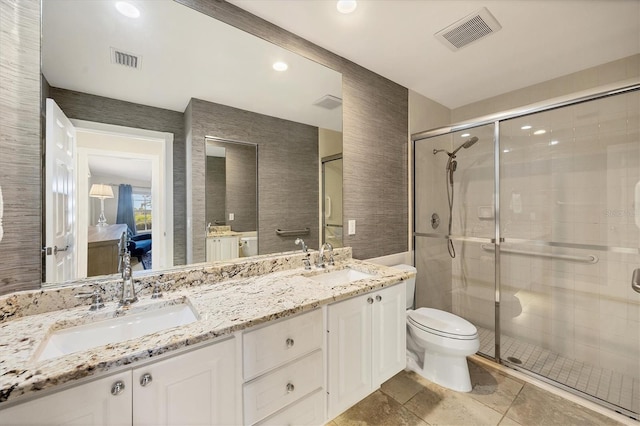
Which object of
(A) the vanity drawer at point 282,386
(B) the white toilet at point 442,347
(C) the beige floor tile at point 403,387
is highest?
(A) the vanity drawer at point 282,386

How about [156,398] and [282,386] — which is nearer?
[156,398]

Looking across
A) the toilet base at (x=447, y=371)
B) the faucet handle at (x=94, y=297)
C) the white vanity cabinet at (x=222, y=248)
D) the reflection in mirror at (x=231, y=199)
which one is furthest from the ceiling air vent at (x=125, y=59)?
the toilet base at (x=447, y=371)

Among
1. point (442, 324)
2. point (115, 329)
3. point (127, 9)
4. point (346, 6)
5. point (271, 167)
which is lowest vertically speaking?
point (442, 324)

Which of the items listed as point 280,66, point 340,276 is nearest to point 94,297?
point 340,276

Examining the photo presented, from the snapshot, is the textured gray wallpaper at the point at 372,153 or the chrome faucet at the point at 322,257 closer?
the chrome faucet at the point at 322,257

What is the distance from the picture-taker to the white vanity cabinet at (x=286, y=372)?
3.27 ft

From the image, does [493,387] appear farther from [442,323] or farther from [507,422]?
[442,323]

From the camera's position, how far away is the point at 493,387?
184cm

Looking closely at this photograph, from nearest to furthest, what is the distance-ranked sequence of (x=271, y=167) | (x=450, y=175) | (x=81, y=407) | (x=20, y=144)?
(x=81, y=407) < (x=20, y=144) < (x=271, y=167) < (x=450, y=175)

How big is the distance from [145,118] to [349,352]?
1.54 meters

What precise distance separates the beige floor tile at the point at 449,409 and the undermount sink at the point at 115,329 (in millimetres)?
1526

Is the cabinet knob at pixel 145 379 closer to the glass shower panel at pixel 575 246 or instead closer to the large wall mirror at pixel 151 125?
the large wall mirror at pixel 151 125

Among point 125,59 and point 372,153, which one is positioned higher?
point 125,59

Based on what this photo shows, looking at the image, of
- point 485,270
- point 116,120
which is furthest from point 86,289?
point 485,270
